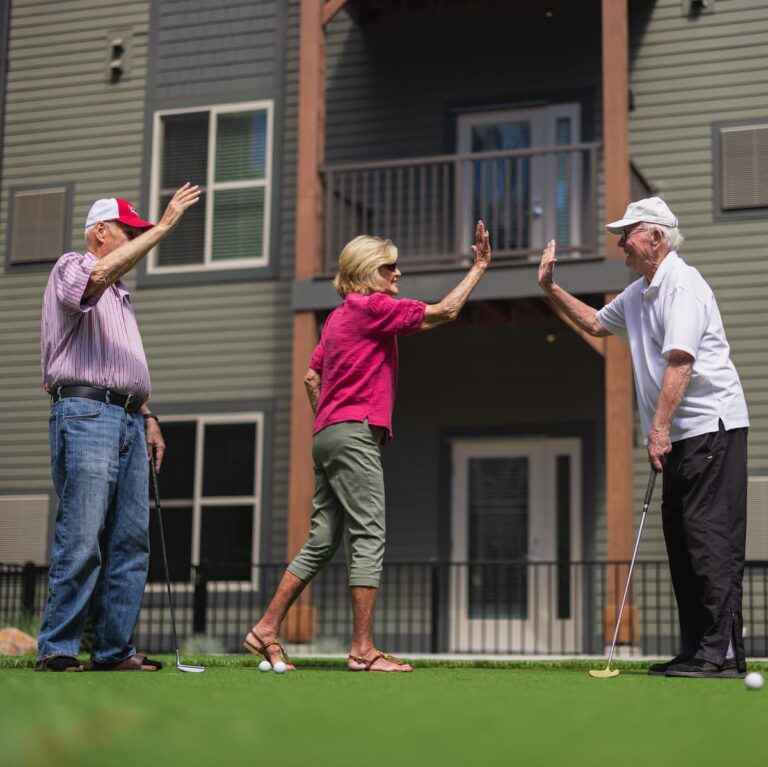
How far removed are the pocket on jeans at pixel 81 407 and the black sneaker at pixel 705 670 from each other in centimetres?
248

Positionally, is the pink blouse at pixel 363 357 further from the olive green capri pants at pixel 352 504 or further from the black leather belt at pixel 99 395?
the black leather belt at pixel 99 395

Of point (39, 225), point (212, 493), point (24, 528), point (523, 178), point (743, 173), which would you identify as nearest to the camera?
point (743, 173)

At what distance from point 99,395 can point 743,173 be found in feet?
29.9

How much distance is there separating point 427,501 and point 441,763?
37.3 feet

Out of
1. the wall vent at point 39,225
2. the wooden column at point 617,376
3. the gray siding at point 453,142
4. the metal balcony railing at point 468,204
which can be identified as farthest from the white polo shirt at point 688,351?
the wall vent at point 39,225

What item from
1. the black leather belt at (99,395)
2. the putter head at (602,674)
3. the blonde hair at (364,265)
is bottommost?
the putter head at (602,674)

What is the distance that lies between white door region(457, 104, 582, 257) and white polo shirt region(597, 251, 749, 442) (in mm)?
6882

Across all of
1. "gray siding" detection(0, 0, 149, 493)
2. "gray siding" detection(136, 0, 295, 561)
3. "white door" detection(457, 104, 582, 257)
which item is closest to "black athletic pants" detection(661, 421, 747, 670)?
"white door" detection(457, 104, 582, 257)

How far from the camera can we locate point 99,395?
5.38m

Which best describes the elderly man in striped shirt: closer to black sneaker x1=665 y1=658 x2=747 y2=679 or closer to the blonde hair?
the blonde hair

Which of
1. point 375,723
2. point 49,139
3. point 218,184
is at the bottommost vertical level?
point 375,723

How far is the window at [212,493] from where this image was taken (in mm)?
13695

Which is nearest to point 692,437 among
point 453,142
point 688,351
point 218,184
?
point 688,351

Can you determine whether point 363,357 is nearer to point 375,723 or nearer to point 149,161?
point 375,723
